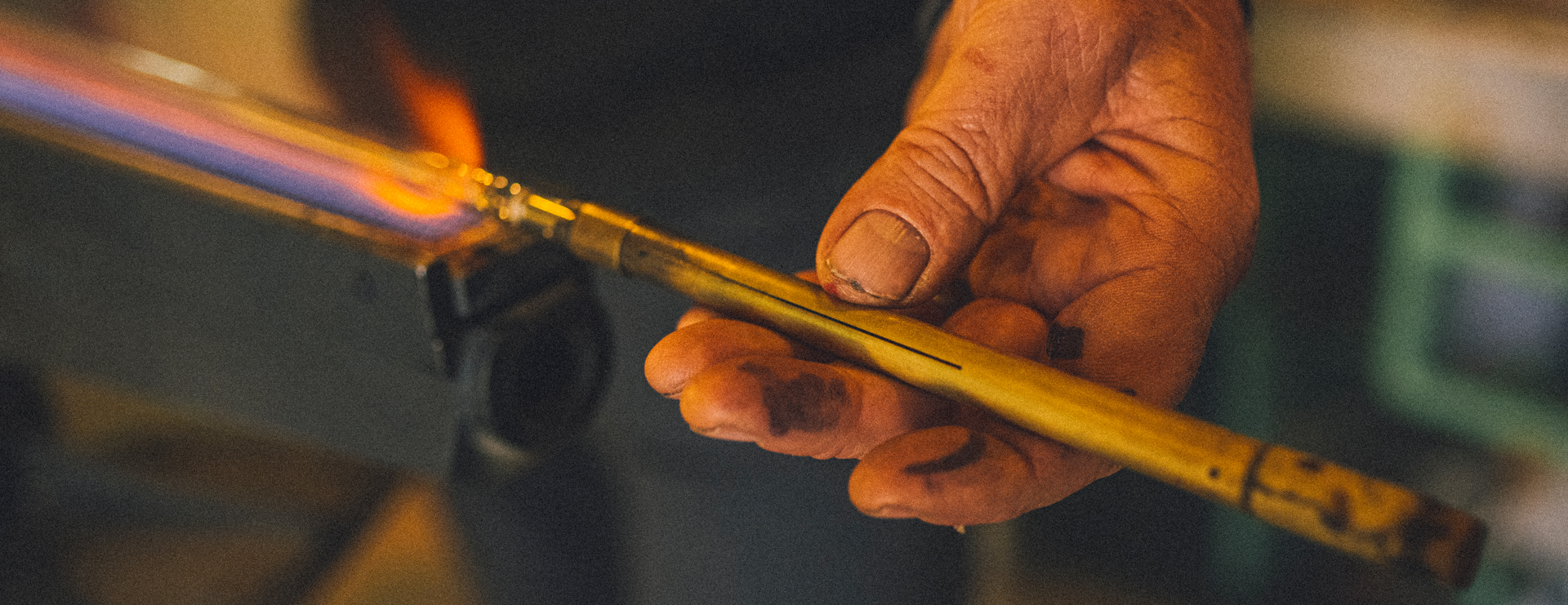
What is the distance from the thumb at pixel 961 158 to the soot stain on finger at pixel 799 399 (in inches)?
2.1

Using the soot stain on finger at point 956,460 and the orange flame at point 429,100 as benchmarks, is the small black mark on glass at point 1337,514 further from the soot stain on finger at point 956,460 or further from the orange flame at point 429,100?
the orange flame at point 429,100

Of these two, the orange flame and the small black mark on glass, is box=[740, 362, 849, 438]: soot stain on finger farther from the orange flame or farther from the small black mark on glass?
the orange flame

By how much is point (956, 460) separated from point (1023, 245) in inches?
8.7

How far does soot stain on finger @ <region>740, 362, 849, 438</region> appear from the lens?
1.32 feet

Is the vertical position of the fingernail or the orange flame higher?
the fingernail

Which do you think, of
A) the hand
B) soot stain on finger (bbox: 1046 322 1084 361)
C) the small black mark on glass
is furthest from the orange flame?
the small black mark on glass

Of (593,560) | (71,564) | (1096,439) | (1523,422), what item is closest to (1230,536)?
(1523,422)

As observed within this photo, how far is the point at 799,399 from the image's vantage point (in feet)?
1.36

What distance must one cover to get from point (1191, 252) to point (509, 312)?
0.36 metres

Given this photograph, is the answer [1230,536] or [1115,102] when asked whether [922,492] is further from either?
[1230,536]

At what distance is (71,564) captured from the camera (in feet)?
2.88

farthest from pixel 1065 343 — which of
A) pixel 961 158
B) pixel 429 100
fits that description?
pixel 429 100

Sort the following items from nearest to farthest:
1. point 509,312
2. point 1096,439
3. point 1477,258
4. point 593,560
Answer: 1. point 1096,439
2. point 509,312
3. point 593,560
4. point 1477,258

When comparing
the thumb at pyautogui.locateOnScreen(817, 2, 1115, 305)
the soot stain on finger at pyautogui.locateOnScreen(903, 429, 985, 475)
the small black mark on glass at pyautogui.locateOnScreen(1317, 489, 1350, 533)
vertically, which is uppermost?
the thumb at pyautogui.locateOnScreen(817, 2, 1115, 305)
